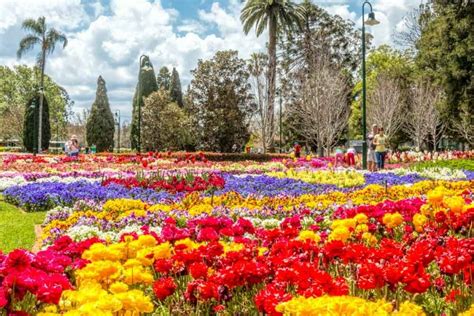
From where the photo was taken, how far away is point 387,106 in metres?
40.0

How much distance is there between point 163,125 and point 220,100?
3.92m

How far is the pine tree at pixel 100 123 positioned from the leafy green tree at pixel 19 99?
843 cm

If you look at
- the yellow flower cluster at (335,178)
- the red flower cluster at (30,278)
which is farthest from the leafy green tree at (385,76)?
the red flower cluster at (30,278)

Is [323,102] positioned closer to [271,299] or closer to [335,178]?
[335,178]

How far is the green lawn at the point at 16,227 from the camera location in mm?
8577

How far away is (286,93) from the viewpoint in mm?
47531

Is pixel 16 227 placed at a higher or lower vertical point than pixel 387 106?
lower

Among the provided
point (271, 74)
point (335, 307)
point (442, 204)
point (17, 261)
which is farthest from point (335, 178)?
point (271, 74)

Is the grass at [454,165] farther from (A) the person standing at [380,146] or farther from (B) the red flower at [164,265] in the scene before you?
(B) the red flower at [164,265]

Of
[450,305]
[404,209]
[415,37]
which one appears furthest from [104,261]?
[415,37]

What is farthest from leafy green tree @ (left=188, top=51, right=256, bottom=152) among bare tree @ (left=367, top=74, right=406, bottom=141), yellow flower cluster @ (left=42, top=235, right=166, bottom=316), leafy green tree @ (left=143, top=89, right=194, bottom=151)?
yellow flower cluster @ (left=42, top=235, right=166, bottom=316)

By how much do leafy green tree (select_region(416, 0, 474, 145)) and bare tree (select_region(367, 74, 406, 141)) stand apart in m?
6.14

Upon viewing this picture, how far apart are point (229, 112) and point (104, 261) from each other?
32.3 m

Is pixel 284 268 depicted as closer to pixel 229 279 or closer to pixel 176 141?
pixel 229 279
